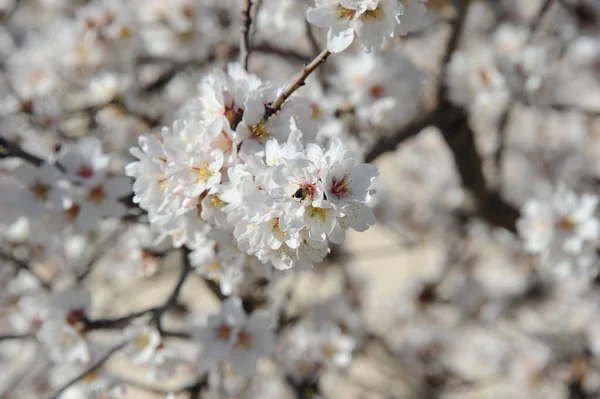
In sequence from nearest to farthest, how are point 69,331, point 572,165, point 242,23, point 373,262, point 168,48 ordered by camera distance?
point 242,23 → point 69,331 → point 168,48 → point 572,165 → point 373,262

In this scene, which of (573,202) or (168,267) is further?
(168,267)

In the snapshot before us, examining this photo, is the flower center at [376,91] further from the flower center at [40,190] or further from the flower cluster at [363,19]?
the flower center at [40,190]

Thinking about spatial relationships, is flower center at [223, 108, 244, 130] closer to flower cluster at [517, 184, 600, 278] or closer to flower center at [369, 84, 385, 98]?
flower center at [369, 84, 385, 98]

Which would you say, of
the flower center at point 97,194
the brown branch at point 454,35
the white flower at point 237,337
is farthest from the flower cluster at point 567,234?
the flower center at point 97,194

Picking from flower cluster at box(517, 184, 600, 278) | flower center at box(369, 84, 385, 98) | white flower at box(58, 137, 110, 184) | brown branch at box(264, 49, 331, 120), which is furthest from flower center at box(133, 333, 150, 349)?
flower cluster at box(517, 184, 600, 278)

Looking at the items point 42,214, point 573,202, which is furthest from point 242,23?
point 573,202

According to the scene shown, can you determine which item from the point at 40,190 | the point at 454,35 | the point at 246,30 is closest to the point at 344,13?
the point at 246,30

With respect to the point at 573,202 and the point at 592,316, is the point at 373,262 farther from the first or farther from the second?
the point at 573,202
